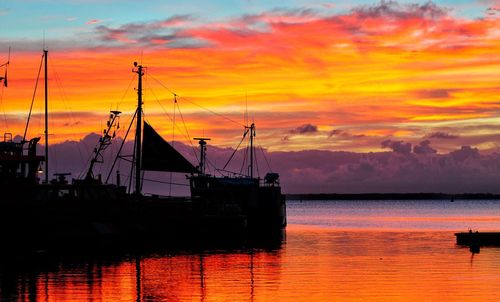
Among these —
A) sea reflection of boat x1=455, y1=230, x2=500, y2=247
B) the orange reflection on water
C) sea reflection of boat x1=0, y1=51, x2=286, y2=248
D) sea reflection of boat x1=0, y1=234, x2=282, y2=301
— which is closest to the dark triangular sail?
sea reflection of boat x1=0, y1=51, x2=286, y2=248

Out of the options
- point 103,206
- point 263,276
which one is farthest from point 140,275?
point 103,206

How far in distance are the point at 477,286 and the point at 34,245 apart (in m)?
41.9

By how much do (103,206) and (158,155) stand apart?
1422cm

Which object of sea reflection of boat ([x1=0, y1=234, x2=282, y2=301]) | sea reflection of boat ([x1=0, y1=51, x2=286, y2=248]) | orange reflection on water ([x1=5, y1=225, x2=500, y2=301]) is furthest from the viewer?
sea reflection of boat ([x1=0, y1=51, x2=286, y2=248])

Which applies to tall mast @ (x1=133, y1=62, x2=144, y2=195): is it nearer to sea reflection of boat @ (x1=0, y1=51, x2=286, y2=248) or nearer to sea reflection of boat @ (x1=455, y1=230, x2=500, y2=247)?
sea reflection of boat @ (x1=0, y1=51, x2=286, y2=248)

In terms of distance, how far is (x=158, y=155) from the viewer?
323ft

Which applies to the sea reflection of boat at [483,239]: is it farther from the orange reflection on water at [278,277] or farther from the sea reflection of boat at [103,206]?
the sea reflection of boat at [103,206]

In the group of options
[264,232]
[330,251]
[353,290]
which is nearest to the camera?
[353,290]

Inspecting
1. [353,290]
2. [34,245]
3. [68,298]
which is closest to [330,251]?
[34,245]

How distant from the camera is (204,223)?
318 ft

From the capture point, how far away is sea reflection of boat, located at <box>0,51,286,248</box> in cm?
7838

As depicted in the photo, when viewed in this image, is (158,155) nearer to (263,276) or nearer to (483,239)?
(483,239)

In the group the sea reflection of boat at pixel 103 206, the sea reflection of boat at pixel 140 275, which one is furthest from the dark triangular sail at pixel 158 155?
the sea reflection of boat at pixel 140 275

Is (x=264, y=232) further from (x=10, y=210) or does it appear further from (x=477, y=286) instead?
(x=477, y=286)
